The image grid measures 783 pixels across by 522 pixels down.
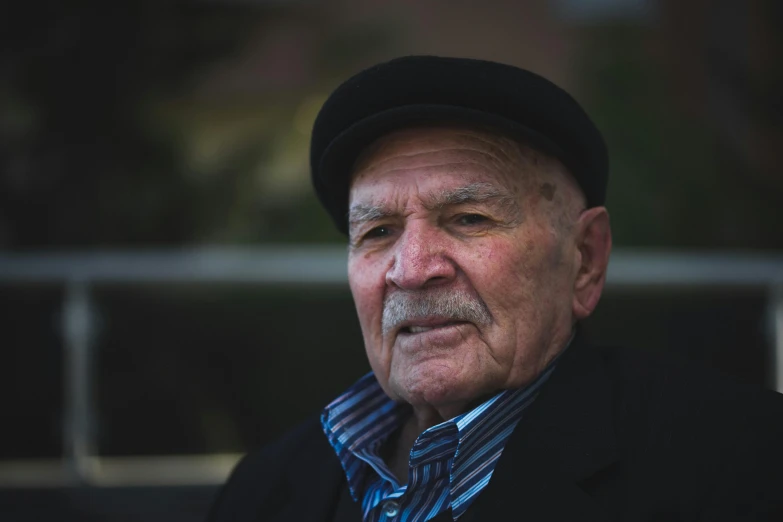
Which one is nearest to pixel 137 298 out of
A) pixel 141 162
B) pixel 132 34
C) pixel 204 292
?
pixel 204 292

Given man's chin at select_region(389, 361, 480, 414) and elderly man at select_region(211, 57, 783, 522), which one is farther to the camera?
man's chin at select_region(389, 361, 480, 414)

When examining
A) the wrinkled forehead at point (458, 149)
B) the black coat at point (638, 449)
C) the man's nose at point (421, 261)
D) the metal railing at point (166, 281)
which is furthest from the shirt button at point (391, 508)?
the metal railing at point (166, 281)

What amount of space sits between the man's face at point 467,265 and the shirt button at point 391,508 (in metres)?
0.23

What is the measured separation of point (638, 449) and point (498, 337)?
14.4 inches

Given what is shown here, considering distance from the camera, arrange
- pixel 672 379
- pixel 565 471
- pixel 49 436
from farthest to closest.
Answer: pixel 49 436 < pixel 672 379 < pixel 565 471

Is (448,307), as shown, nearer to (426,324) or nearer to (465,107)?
(426,324)

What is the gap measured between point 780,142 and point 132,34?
3.14 meters

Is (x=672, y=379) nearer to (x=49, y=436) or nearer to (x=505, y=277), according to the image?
(x=505, y=277)

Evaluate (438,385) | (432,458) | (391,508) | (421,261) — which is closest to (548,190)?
(421,261)

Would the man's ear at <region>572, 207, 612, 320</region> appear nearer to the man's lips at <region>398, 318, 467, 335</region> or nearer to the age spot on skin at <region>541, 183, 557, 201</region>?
the age spot on skin at <region>541, 183, 557, 201</region>

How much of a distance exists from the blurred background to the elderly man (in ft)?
4.89

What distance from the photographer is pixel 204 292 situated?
138 inches

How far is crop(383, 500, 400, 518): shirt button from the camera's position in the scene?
6.09 feet

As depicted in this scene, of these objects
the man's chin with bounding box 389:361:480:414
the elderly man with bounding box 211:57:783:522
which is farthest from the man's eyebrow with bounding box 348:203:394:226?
the man's chin with bounding box 389:361:480:414
